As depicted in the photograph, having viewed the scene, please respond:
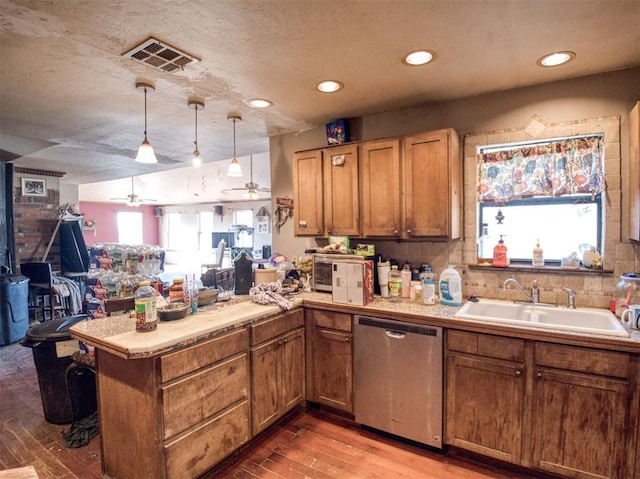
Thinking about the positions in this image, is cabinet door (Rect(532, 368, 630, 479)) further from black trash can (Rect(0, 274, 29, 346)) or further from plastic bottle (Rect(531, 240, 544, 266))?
black trash can (Rect(0, 274, 29, 346))

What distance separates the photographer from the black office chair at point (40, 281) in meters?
4.79

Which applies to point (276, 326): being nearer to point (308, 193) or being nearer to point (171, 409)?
point (171, 409)

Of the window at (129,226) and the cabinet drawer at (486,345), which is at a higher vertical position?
the window at (129,226)

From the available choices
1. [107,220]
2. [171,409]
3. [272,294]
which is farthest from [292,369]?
[107,220]

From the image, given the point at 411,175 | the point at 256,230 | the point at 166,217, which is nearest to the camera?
the point at 411,175

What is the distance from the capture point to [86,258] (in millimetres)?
6043

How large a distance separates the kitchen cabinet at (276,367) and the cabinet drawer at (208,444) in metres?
0.12

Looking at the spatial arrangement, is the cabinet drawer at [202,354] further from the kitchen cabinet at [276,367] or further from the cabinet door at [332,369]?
the cabinet door at [332,369]

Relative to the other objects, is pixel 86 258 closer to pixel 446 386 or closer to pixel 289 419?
pixel 289 419

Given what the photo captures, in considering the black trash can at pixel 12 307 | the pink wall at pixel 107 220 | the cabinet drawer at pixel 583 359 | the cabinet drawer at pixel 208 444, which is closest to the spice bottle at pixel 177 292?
the cabinet drawer at pixel 208 444

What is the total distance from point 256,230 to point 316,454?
930cm

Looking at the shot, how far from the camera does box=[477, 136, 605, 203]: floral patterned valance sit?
2283mm

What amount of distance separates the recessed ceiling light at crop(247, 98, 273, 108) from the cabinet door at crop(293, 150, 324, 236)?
1.78 feet

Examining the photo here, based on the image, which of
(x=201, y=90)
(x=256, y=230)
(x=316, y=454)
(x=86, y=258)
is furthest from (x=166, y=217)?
(x=316, y=454)
